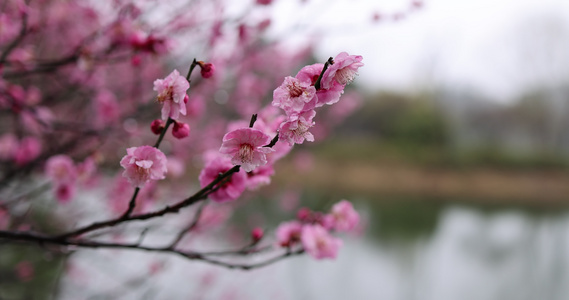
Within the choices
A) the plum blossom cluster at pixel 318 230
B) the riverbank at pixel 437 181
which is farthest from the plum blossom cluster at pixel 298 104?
the riverbank at pixel 437 181

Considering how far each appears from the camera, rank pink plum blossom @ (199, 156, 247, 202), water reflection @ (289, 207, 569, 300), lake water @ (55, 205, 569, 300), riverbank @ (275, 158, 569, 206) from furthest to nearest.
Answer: riverbank @ (275, 158, 569, 206)
water reflection @ (289, 207, 569, 300)
lake water @ (55, 205, 569, 300)
pink plum blossom @ (199, 156, 247, 202)

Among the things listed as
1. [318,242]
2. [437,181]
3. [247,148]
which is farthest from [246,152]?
[437,181]

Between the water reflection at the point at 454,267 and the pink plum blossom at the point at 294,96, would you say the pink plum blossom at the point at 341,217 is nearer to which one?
the pink plum blossom at the point at 294,96

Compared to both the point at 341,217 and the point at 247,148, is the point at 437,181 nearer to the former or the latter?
the point at 341,217

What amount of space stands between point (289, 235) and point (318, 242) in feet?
0.17

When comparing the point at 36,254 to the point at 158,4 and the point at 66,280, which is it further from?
the point at 158,4

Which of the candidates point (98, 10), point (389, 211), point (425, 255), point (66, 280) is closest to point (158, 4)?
point (98, 10)

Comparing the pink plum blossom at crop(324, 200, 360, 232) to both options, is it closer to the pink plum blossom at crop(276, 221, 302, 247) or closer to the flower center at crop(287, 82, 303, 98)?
the pink plum blossom at crop(276, 221, 302, 247)

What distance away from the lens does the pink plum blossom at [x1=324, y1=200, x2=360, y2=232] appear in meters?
0.70

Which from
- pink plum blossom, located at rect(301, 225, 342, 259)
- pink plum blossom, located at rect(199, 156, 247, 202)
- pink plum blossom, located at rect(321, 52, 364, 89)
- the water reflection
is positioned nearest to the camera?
pink plum blossom, located at rect(321, 52, 364, 89)

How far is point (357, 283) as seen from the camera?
3068 mm

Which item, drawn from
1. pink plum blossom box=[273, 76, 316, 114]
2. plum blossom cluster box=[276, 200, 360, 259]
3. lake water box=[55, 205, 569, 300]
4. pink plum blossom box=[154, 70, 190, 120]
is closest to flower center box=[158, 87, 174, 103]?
pink plum blossom box=[154, 70, 190, 120]

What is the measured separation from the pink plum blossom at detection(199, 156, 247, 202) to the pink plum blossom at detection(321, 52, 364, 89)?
0.16 m

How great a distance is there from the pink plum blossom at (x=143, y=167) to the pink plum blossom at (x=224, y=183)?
0.06 meters
